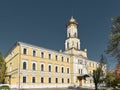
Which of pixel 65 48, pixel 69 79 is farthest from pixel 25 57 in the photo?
pixel 65 48

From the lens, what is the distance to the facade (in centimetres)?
4419

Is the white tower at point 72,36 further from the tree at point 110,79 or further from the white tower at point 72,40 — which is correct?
the tree at point 110,79

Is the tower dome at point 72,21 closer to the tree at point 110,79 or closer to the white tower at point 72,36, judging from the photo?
the white tower at point 72,36

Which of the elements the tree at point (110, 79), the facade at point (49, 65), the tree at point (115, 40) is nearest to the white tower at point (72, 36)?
the facade at point (49, 65)

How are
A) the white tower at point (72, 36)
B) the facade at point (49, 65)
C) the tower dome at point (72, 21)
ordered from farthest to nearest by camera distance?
the tower dome at point (72, 21) < the white tower at point (72, 36) < the facade at point (49, 65)

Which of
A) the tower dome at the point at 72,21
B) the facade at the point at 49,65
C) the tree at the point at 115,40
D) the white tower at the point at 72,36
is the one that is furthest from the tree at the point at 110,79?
the tree at the point at 115,40

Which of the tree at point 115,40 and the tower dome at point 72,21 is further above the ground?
the tower dome at point 72,21

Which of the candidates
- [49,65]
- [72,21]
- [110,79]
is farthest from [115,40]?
[72,21]

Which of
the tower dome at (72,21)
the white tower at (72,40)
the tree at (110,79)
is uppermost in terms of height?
the tower dome at (72,21)

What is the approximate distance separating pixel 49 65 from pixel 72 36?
51.5 feet

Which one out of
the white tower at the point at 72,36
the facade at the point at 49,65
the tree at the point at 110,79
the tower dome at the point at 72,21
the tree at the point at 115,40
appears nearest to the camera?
the tree at the point at 115,40

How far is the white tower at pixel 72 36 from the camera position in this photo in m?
61.8

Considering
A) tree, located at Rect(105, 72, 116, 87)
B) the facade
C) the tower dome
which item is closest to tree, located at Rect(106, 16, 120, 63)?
the facade

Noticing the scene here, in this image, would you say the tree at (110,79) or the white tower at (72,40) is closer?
the tree at (110,79)
